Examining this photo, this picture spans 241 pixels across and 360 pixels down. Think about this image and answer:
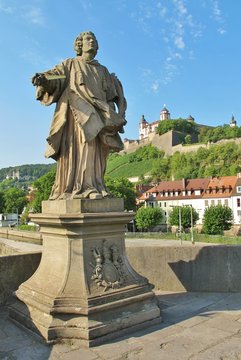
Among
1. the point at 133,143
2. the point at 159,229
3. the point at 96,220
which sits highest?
the point at 133,143

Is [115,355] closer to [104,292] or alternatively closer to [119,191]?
[104,292]

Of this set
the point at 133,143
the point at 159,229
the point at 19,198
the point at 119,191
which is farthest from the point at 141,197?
the point at 133,143

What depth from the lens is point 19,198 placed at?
88688 millimetres

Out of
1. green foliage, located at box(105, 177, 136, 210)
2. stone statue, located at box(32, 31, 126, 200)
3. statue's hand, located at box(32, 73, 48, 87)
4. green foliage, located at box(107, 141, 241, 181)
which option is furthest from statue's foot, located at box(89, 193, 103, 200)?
green foliage, located at box(107, 141, 241, 181)

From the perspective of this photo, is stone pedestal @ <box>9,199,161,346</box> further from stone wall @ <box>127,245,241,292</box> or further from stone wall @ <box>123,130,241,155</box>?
stone wall @ <box>123,130,241,155</box>

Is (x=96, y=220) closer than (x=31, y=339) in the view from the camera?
No

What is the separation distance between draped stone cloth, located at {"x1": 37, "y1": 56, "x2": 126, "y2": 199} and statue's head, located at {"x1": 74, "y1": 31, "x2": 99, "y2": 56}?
0.64 feet

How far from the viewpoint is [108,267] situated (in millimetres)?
4238

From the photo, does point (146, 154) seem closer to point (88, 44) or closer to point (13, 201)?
point (13, 201)

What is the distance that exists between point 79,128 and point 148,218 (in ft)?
175

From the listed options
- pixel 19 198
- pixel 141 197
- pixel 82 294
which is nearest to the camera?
pixel 82 294

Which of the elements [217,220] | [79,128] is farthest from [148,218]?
[79,128]

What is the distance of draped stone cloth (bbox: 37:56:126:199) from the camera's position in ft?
14.6

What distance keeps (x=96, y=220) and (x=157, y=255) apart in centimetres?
230
